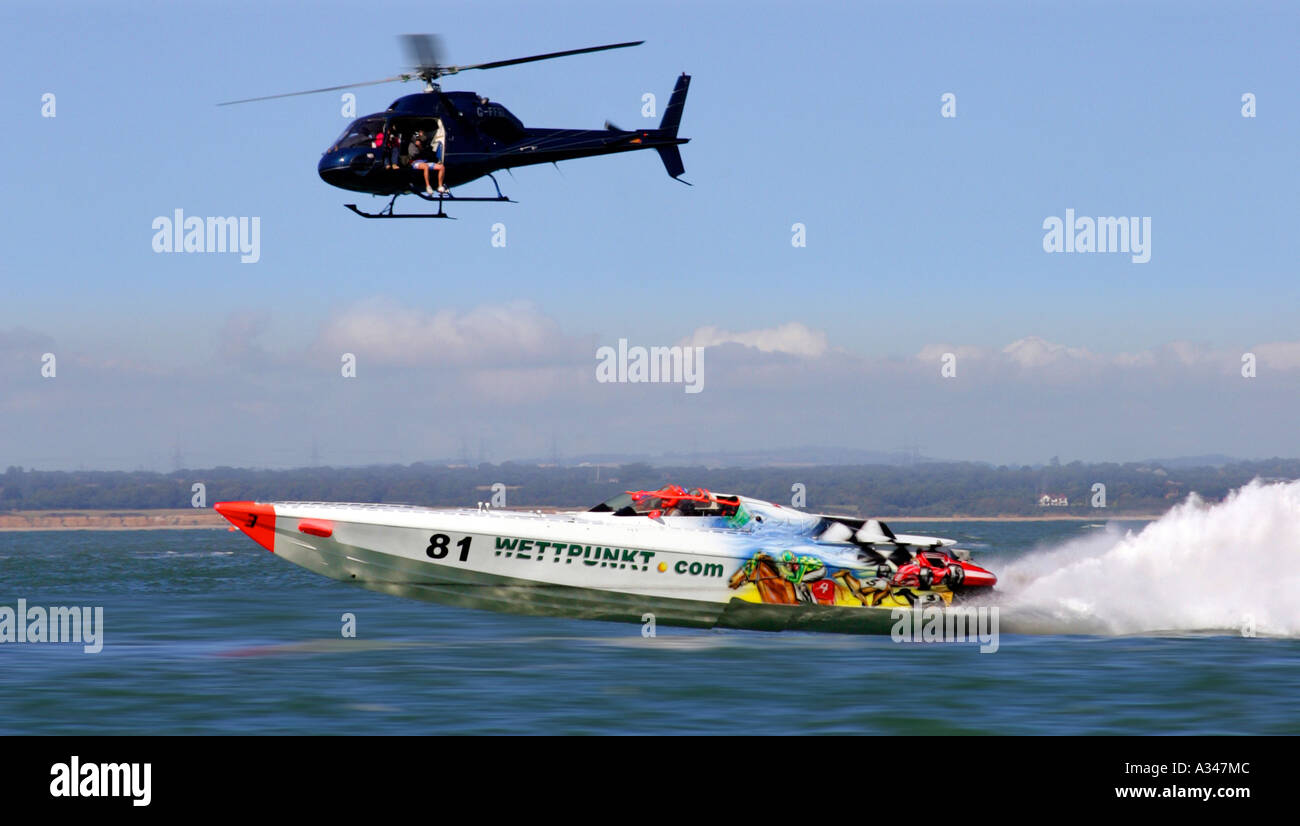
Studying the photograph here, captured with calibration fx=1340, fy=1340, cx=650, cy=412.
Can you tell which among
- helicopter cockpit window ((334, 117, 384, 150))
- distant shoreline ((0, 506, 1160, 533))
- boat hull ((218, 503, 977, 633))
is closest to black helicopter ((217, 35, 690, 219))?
helicopter cockpit window ((334, 117, 384, 150))

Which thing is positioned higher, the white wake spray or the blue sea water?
the white wake spray

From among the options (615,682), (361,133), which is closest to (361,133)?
(361,133)

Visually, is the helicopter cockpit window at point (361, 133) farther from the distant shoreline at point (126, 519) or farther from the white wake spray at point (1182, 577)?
the distant shoreline at point (126, 519)

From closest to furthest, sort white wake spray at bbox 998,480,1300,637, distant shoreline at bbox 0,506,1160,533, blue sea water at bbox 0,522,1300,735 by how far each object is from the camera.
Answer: blue sea water at bbox 0,522,1300,735, white wake spray at bbox 998,480,1300,637, distant shoreline at bbox 0,506,1160,533

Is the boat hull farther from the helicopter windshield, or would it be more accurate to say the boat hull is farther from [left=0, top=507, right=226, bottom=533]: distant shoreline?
Result: [left=0, top=507, right=226, bottom=533]: distant shoreline

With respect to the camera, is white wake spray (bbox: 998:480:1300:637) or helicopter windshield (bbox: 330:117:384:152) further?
helicopter windshield (bbox: 330:117:384:152)

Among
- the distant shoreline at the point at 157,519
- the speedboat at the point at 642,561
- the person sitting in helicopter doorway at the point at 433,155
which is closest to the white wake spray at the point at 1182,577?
the speedboat at the point at 642,561
